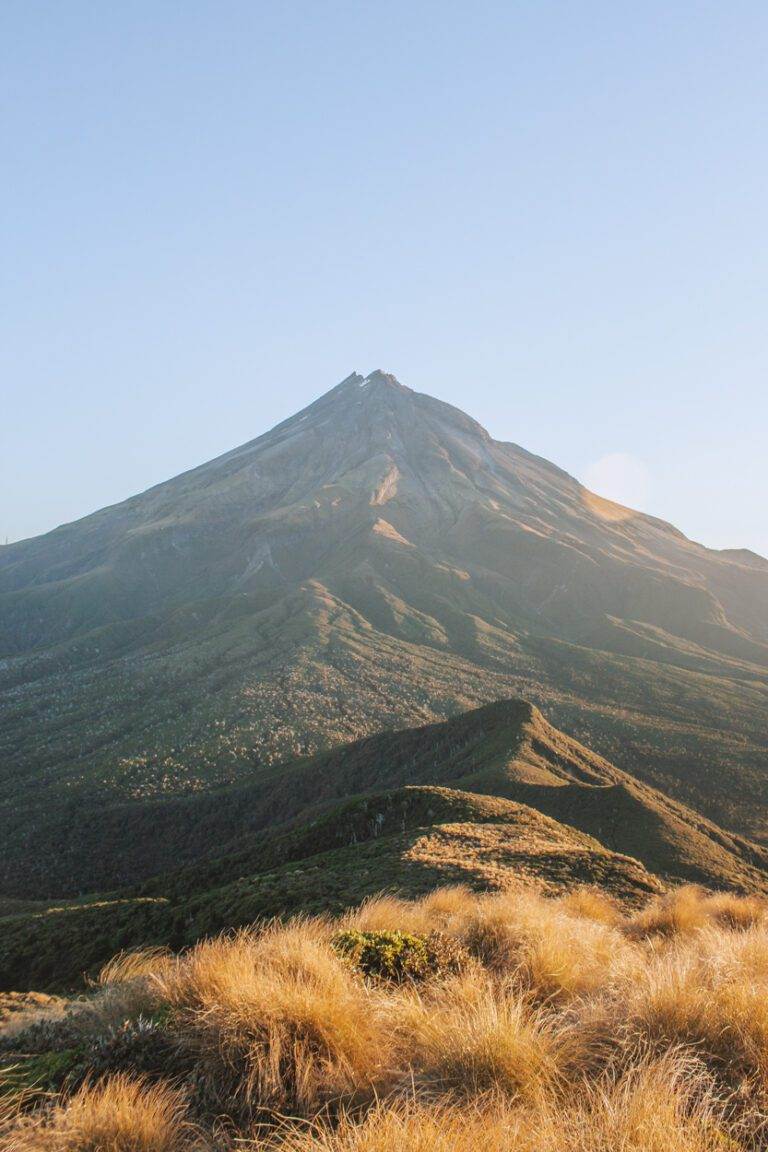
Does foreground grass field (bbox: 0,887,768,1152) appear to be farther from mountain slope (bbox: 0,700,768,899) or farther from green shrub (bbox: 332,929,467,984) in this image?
mountain slope (bbox: 0,700,768,899)

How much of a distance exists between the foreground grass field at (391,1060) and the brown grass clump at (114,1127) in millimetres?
12

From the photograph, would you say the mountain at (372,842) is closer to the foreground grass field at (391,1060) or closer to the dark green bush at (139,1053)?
the foreground grass field at (391,1060)

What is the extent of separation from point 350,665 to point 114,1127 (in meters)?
110

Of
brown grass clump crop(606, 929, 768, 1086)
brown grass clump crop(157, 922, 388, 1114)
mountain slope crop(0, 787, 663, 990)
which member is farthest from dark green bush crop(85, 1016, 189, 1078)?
mountain slope crop(0, 787, 663, 990)

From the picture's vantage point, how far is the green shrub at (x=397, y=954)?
7078mm

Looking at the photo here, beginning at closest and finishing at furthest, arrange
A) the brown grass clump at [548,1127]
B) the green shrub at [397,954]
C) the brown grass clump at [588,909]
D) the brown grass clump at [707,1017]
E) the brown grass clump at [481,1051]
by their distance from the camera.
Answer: the brown grass clump at [548,1127]
the brown grass clump at [481,1051]
the brown grass clump at [707,1017]
the green shrub at [397,954]
the brown grass clump at [588,909]

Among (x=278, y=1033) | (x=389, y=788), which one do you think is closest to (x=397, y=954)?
(x=278, y=1033)

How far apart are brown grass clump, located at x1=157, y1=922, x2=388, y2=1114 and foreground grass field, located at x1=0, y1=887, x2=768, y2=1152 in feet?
0.04

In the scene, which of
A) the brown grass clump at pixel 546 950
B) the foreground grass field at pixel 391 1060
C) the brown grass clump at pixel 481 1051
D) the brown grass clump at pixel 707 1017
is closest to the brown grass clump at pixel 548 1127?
the foreground grass field at pixel 391 1060

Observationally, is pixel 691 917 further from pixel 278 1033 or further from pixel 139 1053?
pixel 139 1053

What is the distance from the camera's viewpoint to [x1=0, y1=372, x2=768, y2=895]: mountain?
77.3m

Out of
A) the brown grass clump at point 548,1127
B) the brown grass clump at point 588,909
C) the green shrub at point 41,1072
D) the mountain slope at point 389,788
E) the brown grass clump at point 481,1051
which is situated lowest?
the mountain slope at point 389,788

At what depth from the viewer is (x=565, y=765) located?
53.8 m

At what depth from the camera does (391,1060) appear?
5020 mm
